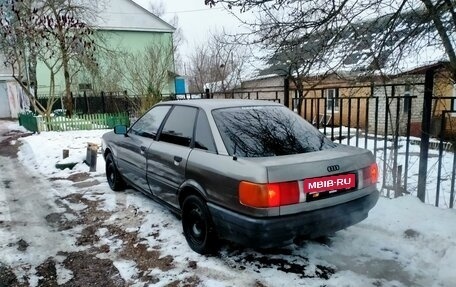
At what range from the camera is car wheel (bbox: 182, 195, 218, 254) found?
3.34m

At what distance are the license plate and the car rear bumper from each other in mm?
166

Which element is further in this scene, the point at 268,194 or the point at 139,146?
the point at 139,146

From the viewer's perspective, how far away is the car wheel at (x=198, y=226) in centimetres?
334

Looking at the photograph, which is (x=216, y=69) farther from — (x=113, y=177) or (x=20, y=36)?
(x=113, y=177)

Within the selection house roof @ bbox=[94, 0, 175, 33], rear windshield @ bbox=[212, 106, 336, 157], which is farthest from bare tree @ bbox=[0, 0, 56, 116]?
rear windshield @ bbox=[212, 106, 336, 157]

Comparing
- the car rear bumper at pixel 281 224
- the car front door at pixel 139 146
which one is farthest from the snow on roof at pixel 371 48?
the car rear bumper at pixel 281 224

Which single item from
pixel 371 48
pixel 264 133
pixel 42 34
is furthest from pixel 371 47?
pixel 42 34

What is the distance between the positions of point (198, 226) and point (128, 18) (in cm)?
2577

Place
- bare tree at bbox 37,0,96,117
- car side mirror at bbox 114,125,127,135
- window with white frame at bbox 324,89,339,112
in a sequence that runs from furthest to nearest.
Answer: bare tree at bbox 37,0,96,117, car side mirror at bbox 114,125,127,135, window with white frame at bbox 324,89,339,112

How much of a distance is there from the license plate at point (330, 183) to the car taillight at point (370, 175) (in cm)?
18

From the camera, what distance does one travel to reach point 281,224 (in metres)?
2.84

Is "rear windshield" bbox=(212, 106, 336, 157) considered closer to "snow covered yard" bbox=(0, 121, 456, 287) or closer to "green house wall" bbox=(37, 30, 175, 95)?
"snow covered yard" bbox=(0, 121, 456, 287)

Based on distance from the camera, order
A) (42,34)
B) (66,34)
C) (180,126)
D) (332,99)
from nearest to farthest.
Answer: (180,126) < (332,99) < (42,34) < (66,34)

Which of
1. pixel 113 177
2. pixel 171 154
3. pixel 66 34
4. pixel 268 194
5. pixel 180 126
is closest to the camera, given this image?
pixel 268 194
